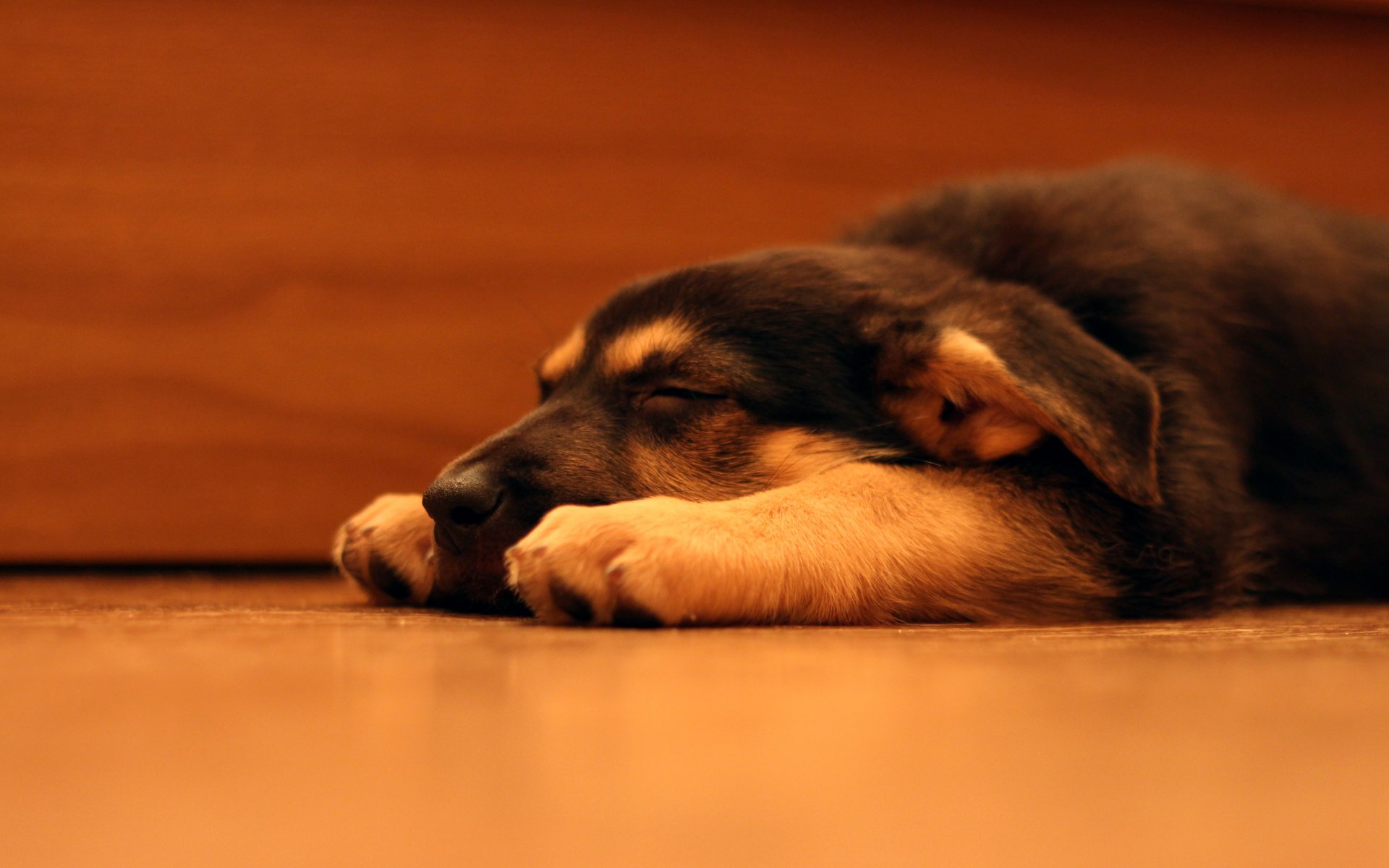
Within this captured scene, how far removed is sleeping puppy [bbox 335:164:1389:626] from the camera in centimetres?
173

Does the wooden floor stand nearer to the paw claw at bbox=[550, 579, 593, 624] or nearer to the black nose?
the paw claw at bbox=[550, 579, 593, 624]

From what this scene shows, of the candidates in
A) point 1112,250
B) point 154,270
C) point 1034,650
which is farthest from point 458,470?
point 154,270

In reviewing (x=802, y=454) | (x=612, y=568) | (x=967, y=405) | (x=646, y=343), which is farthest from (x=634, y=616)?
(x=967, y=405)

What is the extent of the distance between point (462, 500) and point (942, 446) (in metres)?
0.87

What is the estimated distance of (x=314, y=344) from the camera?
10.5 feet

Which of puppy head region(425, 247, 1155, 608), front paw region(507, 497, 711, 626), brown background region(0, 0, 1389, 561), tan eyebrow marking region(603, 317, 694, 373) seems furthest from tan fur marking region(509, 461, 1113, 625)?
brown background region(0, 0, 1389, 561)

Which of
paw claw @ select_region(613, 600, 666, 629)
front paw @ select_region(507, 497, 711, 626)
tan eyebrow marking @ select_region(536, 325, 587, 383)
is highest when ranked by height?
tan eyebrow marking @ select_region(536, 325, 587, 383)

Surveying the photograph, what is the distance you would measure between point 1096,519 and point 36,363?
266 cm

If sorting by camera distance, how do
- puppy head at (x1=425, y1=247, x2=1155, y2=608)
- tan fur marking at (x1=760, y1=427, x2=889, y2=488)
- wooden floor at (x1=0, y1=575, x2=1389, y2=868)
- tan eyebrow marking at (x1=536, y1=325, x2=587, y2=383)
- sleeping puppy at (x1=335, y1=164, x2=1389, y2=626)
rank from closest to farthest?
wooden floor at (x1=0, y1=575, x2=1389, y2=868) → sleeping puppy at (x1=335, y1=164, x2=1389, y2=626) → puppy head at (x1=425, y1=247, x2=1155, y2=608) → tan fur marking at (x1=760, y1=427, x2=889, y2=488) → tan eyebrow marking at (x1=536, y1=325, x2=587, y2=383)

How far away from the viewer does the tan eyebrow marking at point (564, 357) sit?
2.29 metres

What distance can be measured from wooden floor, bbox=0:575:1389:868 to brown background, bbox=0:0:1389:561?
6.23 ft

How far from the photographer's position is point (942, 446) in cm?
210

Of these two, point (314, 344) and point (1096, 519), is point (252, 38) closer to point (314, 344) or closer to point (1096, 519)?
point (314, 344)

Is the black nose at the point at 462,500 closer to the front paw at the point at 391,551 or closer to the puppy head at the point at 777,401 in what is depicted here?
the puppy head at the point at 777,401
